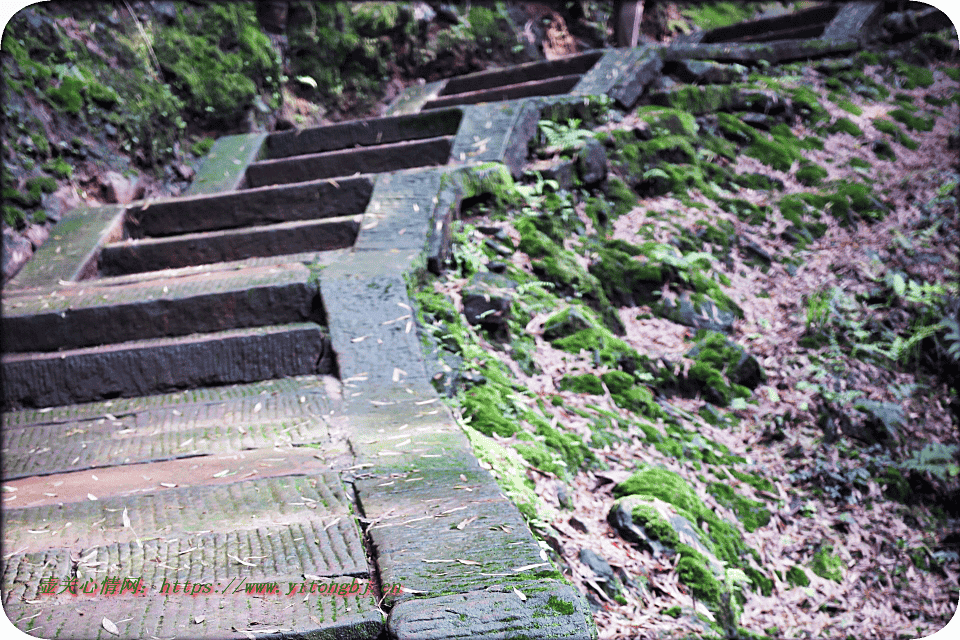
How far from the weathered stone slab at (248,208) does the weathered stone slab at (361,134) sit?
1.64m

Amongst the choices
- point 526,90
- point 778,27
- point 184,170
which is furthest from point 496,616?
point 778,27

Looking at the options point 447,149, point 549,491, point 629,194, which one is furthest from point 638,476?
point 447,149

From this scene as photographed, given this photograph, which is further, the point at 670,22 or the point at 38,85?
the point at 670,22

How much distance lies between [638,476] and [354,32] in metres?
7.41

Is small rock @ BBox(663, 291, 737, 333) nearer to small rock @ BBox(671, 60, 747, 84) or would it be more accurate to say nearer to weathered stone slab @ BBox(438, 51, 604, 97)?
small rock @ BBox(671, 60, 747, 84)

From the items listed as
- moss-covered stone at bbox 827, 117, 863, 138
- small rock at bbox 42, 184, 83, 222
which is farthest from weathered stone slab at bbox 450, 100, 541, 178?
moss-covered stone at bbox 827, 117, 863, 138

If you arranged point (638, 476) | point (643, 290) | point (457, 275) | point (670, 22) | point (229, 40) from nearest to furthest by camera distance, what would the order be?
1. point (638, 476)
2. point (457, 275)
3. point (643, 290)
4. point (229, 40)
5. point (670, 22)

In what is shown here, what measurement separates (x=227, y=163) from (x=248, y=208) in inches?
51.5

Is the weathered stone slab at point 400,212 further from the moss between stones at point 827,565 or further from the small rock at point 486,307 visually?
the moss between stones at point 827,565

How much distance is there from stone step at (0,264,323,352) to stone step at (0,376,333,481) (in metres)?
0.56

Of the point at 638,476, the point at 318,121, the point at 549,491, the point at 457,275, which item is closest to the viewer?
the point at 549,491

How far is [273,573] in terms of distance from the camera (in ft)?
5.63

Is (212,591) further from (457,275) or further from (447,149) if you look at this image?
(447,149)

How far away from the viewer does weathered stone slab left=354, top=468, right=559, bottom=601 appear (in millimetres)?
1667
